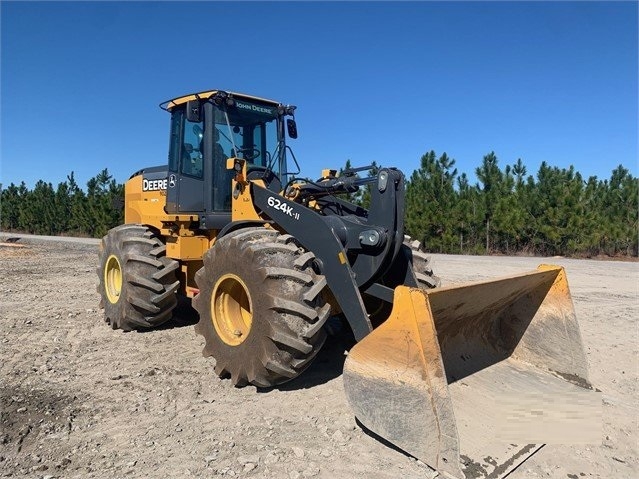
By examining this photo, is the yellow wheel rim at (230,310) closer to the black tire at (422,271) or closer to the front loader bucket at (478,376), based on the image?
the front loader bucket at (478,376)

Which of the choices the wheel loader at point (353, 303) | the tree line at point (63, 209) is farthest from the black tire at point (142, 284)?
the tree line at point (63, 209)

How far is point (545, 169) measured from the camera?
856 inches

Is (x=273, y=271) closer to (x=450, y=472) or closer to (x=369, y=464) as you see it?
(x=369, y=464)

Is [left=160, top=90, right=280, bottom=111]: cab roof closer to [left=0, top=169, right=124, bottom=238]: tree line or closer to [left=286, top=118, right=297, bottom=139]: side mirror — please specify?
[left=286, top=118, right=297, bottom=139]: side mirror

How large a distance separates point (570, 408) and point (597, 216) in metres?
18.9

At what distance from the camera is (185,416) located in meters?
3.93

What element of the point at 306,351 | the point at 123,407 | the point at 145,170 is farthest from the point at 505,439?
the point at 145,170

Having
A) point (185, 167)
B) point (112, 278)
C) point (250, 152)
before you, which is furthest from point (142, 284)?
point (250, 152)

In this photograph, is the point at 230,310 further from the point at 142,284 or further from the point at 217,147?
the point at 217,147

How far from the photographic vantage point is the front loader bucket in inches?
124

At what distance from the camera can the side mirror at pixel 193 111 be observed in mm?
5656

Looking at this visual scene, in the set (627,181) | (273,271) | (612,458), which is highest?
(627,181)

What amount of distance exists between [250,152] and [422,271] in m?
2.50

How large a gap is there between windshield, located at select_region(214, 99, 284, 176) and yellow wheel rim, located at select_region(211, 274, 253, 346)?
A: 189 centimetres
